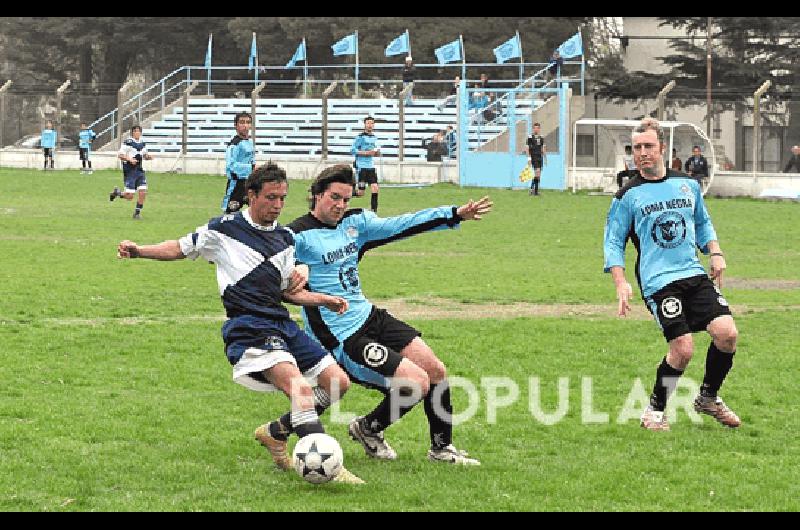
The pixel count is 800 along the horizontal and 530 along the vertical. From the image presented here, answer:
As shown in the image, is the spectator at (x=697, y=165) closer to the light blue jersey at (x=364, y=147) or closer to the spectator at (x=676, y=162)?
the spectator at (x=676, y=162)

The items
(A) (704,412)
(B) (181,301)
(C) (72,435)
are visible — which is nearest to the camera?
(C) (72,435)

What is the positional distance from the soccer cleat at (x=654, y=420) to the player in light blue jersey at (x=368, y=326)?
1.66 metres

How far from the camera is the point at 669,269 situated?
9.66 meters

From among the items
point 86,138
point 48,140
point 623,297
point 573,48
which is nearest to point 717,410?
point 623,297

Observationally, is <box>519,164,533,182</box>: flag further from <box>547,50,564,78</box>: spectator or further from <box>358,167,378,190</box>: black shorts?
<box>358,167,378,190</box>: black shorts

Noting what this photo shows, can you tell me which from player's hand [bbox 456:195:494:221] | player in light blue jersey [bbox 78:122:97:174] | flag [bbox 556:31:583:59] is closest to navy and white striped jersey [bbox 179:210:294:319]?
player's hand [bbox 456:195:494:221]

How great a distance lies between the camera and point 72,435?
29.1ft

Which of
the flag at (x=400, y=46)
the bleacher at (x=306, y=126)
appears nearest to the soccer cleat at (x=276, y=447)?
the bleacher at (x=306, y=126)

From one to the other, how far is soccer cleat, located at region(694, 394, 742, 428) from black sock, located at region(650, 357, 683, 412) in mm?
279

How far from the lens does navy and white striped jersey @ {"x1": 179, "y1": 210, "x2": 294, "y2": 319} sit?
7.90 m
